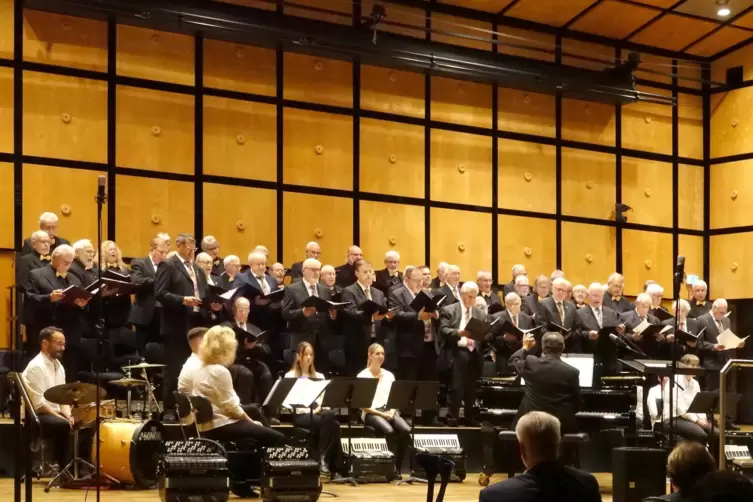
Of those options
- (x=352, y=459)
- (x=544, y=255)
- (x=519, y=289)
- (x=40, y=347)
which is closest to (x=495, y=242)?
(x=544, y=255)

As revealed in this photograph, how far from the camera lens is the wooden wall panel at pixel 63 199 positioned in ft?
36.2

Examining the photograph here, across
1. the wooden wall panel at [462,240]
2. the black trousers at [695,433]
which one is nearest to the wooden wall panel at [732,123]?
the wooden wall panel at [462,240]

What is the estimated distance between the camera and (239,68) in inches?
490

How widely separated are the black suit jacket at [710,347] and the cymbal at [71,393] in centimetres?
692

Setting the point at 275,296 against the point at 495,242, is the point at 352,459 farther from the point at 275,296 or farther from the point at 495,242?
the point at 495,242

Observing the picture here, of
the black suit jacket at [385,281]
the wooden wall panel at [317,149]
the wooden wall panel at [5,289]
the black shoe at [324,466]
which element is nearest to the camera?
the black shoe at [324,466]

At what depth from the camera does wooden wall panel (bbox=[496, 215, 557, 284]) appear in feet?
46.2

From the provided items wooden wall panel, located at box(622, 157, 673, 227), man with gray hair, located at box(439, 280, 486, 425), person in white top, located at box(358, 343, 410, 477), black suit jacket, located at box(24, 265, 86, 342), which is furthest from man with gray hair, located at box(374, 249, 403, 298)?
wooden wall panel, located at box(622, 157, 673, 227)

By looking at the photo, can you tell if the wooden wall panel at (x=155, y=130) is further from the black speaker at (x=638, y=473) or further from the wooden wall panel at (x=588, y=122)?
the black speaker at (x=638, y=473)

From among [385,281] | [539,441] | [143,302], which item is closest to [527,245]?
[385,281]

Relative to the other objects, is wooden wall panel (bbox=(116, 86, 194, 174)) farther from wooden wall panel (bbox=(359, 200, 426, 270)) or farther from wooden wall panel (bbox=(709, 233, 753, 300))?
wooden wall panel (bbox=(709, 233, 753, 300))

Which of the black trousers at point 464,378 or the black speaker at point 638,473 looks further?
the black trousers at point 464,378

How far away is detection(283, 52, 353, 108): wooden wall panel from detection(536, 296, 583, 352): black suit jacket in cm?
354

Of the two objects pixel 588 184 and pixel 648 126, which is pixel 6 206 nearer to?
pixel 588 184
